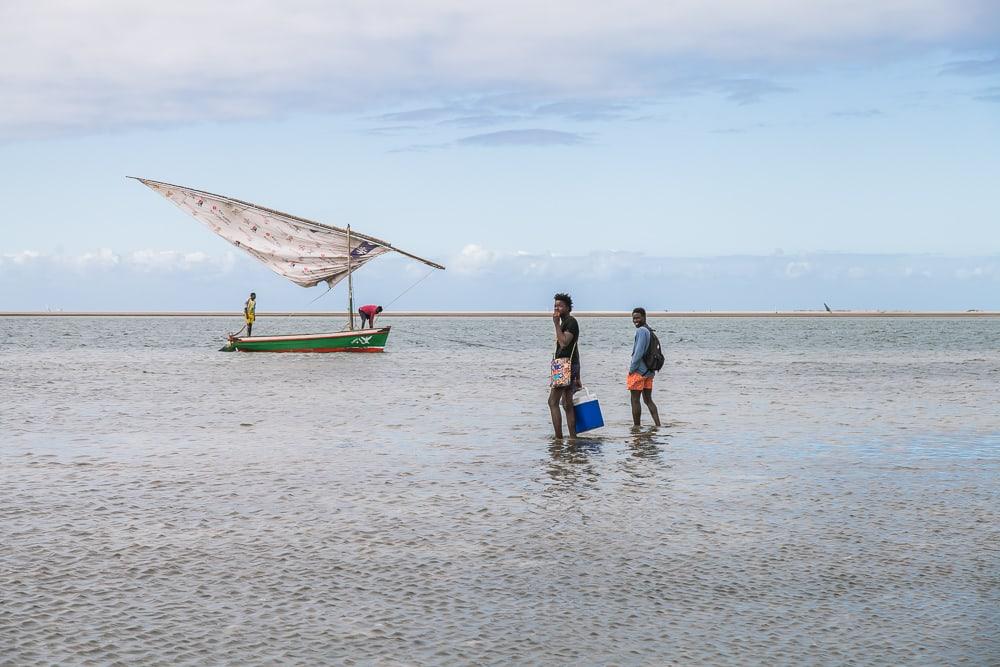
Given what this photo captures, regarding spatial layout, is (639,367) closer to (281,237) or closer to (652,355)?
(652,355)

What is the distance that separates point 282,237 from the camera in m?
42.4

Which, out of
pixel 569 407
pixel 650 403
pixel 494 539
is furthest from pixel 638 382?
pixel 494 539

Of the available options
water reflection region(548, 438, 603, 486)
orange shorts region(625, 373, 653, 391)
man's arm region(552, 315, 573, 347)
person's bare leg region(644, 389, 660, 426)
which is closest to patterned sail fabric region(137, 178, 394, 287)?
person's bare leg region(644, 389, 660, 426)

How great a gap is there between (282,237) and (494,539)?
35.8 meters

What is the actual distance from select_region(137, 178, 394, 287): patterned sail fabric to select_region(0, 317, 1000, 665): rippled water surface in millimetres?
24953

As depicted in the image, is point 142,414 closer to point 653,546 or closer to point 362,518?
point 362,518

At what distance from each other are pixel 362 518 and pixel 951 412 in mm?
13348

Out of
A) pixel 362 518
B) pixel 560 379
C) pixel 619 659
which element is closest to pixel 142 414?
pixel 560 379

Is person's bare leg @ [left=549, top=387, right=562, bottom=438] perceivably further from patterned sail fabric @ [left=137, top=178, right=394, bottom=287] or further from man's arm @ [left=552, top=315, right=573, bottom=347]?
patterned sail fabric @ [left=137, top=178, right=394, bottom=287]

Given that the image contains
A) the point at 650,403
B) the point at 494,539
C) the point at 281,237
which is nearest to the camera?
the point at 494,539

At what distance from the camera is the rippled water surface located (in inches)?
224

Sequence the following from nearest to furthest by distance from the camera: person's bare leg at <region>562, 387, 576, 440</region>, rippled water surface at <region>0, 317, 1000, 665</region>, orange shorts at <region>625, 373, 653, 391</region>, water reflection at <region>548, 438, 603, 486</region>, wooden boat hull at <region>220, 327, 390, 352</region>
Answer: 1. rippled water surface at <region>0, 317, 1000, 665</region>
2. water reflection at <region>548, 438, 603, 486</region>
3. person's bare leg at <region>562, 387, 576, 440</region>
4. orange shorts at <region>625, 373, 653, 391</region>
5. wooden boat hull at <region>220, 327, 390, 352</region>

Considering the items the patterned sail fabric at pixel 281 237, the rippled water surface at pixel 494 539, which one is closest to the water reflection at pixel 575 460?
the rippled water surface at pixel 494 539

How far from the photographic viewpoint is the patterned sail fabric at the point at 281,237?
41.9 m
